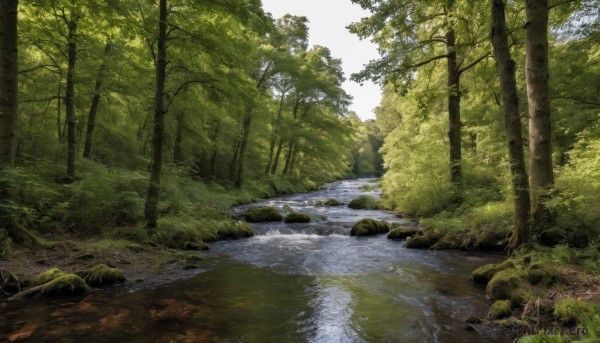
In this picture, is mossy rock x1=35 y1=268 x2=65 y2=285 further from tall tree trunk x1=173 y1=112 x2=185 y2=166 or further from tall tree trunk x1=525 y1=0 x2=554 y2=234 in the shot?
tall tree trunk x1=173 y1=112 x2=185 y2=166

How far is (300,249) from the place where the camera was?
11461 mm

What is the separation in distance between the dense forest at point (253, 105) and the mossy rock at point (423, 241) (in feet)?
0.13

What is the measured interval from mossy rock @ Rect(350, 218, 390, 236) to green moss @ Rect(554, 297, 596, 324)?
8.75 meters

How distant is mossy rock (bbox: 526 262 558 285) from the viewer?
5969 millimetres

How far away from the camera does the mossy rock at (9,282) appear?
6195 mm

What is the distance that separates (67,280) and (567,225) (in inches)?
386

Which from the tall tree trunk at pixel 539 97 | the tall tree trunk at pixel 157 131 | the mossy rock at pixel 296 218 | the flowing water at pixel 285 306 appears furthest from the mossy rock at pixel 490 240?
the tall tree trunk at pixel 157 131

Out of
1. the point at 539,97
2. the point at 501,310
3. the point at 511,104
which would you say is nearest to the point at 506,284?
the point at 501,310

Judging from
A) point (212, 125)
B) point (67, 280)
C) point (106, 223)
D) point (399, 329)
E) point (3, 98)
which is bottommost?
point (399, 329)

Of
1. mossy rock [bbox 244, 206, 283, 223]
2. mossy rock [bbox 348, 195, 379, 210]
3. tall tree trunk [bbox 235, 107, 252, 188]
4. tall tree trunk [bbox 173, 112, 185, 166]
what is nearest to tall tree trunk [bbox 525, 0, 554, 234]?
mossy rock [bbox 244, 206, 283, 223]

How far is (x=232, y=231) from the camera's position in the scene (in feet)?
42.4

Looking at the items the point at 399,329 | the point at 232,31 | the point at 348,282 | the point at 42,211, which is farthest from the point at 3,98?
the point at 399,329

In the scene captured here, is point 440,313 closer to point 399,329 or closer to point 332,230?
point 399,329

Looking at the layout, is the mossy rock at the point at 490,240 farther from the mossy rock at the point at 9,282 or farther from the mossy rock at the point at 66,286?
the mossy rock at the point at 9,282
